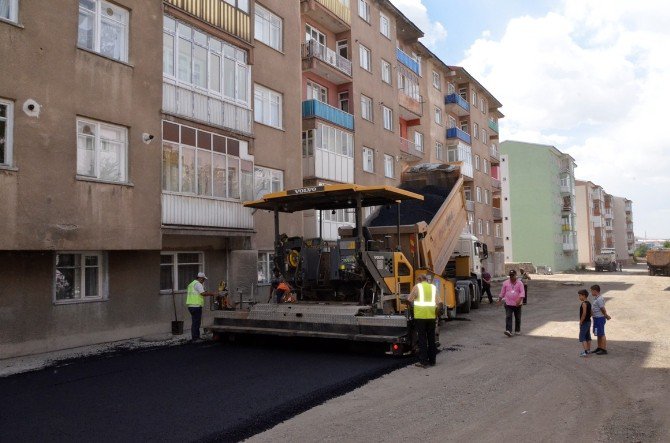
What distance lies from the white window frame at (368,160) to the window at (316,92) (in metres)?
3.07

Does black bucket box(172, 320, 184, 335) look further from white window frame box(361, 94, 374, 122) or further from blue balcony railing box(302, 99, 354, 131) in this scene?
white window frame box(361, 94, 374, 122)

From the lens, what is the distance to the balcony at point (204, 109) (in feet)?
46.1

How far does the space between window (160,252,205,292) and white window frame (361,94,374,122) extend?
12.9 meters

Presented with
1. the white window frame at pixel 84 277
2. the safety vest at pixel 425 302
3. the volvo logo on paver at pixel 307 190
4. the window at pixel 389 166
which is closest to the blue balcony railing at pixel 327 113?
the window at pixel 389 166

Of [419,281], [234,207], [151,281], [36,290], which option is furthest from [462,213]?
[36,290]

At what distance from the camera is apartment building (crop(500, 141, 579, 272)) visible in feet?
212

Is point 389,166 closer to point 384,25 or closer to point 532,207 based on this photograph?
point 384,25

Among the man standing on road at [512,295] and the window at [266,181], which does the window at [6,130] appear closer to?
the window at [266,181]

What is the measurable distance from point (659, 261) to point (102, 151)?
45.1 metres

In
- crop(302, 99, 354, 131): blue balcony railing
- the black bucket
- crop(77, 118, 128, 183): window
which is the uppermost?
crop(302, 99, 354, 131): blue balcony railing

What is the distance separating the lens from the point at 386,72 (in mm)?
28703

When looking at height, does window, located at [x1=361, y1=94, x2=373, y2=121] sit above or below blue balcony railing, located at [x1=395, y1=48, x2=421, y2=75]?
below

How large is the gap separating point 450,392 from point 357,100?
64.0 feet

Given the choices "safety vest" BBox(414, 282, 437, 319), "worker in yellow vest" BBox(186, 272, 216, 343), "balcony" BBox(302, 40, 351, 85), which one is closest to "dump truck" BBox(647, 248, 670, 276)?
"balcony" BBox(302, 40, 351, 85)
